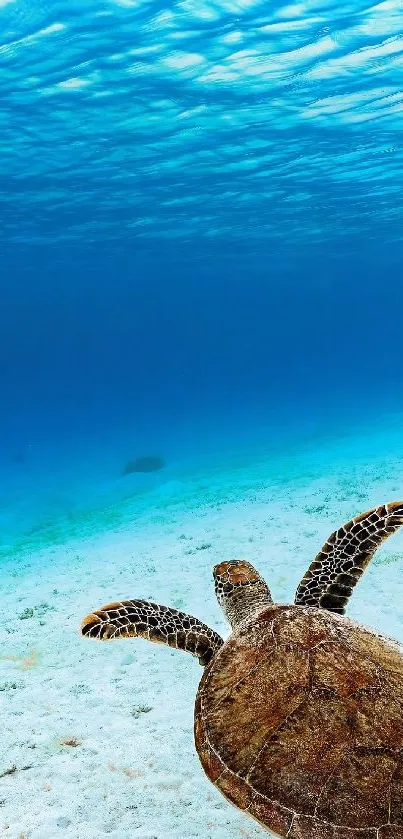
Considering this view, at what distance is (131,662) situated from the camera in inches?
234

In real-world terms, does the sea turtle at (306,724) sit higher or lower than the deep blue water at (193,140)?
lower

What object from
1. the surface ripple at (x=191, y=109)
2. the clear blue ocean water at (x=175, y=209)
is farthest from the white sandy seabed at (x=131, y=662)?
the surface ripple at (x=191, y=109)

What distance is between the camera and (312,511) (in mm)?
11602

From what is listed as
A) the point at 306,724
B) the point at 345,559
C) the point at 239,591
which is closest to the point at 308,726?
the point at 306,724

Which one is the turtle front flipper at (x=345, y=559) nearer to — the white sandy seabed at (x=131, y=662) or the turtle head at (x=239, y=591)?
the turtle head at (x=239, y=591)

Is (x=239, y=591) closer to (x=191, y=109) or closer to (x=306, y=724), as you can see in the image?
(x=306, y=724)

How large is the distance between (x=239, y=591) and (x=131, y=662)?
2.62 m

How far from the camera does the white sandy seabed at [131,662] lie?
12.4 ft

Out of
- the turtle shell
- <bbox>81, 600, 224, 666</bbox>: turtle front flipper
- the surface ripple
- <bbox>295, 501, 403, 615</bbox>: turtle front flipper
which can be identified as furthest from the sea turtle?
the surface ripple

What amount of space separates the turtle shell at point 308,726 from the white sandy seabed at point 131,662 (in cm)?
123

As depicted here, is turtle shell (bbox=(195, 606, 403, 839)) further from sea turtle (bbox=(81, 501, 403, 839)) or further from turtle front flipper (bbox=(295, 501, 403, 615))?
turtle front flipper (bbox=(295, 501, 403, 615))

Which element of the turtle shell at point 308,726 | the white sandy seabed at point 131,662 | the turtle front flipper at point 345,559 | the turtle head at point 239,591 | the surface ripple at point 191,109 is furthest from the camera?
the surface ripple at point 191,109

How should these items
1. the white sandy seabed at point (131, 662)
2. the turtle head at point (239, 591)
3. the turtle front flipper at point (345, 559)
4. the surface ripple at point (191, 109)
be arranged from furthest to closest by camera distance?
the surface ripple at point (191, 109) → the turtle front flipper at point (345, 559) → the white sandy seabed at point (131, 662) → the turtle head at point (239, 591)

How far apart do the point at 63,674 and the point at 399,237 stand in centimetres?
4640
